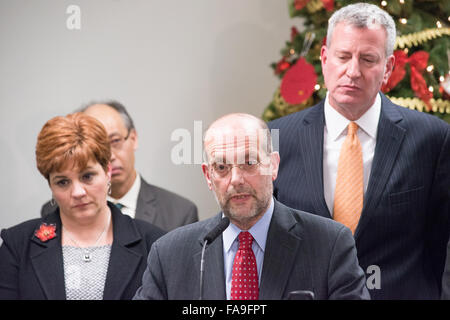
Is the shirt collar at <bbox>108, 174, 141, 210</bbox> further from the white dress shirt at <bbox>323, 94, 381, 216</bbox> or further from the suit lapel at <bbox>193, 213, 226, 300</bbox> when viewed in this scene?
the suit lapel at <bbox>193, 213, 226, 300</bbox>

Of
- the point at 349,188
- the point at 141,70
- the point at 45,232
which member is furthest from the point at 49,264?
the point at 141,70

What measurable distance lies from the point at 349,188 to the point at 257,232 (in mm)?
589

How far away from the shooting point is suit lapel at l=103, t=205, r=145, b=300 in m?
2.60

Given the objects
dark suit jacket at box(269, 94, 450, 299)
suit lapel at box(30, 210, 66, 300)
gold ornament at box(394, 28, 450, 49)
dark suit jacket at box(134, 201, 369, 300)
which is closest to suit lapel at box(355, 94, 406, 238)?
dark suit jacket at box(269, 94, 450, 299)

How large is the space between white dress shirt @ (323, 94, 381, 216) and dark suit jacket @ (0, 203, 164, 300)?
2.42ft

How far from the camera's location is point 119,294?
258cm

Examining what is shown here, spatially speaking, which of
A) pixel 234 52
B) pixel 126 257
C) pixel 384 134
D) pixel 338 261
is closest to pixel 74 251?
pixel 126 257

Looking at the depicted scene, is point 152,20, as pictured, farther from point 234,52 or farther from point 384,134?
point 384,134

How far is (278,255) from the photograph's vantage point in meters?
2.14

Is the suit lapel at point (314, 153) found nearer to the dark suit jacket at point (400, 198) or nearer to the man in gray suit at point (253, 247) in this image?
the dark suit jacket at point (400, 198)

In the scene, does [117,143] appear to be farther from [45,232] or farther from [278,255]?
[278,255]

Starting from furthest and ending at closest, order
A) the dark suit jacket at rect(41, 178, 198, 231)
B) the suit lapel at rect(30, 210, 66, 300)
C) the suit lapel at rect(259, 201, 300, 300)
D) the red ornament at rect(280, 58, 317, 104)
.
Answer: the red ornament at rect(280, 58, 317, 104) < the dark suit jacket at rect(41, 178, 198, 231) < the suit lapel at rect(30, 210, 66, 300) < the suit lapel at rect(259, 201, 300, 300)

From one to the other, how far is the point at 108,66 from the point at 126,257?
2227 mm

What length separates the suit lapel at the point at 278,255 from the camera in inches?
82.0
